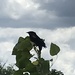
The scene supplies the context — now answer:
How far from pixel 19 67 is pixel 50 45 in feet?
1.61

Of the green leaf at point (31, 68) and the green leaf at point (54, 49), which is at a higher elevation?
the green leaf at point (54, 49)

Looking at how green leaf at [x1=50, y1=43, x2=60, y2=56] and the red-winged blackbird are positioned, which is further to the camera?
green leaf at [x1=50, y1=43, x2=60, y2=56]

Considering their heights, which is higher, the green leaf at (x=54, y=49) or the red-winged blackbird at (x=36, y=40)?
the red-winged blackbird at (x=36, y=40)

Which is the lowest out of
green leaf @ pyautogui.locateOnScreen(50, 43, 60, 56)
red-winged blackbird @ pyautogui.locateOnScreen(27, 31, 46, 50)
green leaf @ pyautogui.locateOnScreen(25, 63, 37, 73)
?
green leaf @ pyautogui.locateOnScreen(25, 63, 37, 73)

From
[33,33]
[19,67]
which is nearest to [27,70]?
[19,67]

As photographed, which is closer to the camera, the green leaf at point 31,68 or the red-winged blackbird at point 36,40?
the red-winged blackbird at point 36,40

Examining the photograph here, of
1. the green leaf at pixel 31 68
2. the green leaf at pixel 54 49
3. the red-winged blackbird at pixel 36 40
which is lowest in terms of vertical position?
the green leaf at pixel 31 68

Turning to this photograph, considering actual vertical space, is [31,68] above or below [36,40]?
below

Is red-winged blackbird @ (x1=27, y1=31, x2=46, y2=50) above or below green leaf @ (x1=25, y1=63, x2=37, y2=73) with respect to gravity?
above

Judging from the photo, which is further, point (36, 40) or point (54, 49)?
point (54, 49)

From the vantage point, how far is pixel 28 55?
18.2 ft

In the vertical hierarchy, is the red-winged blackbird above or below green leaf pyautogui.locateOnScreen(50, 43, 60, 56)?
above

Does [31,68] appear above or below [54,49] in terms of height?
below

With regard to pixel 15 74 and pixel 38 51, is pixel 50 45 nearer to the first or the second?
pixel 38 51
